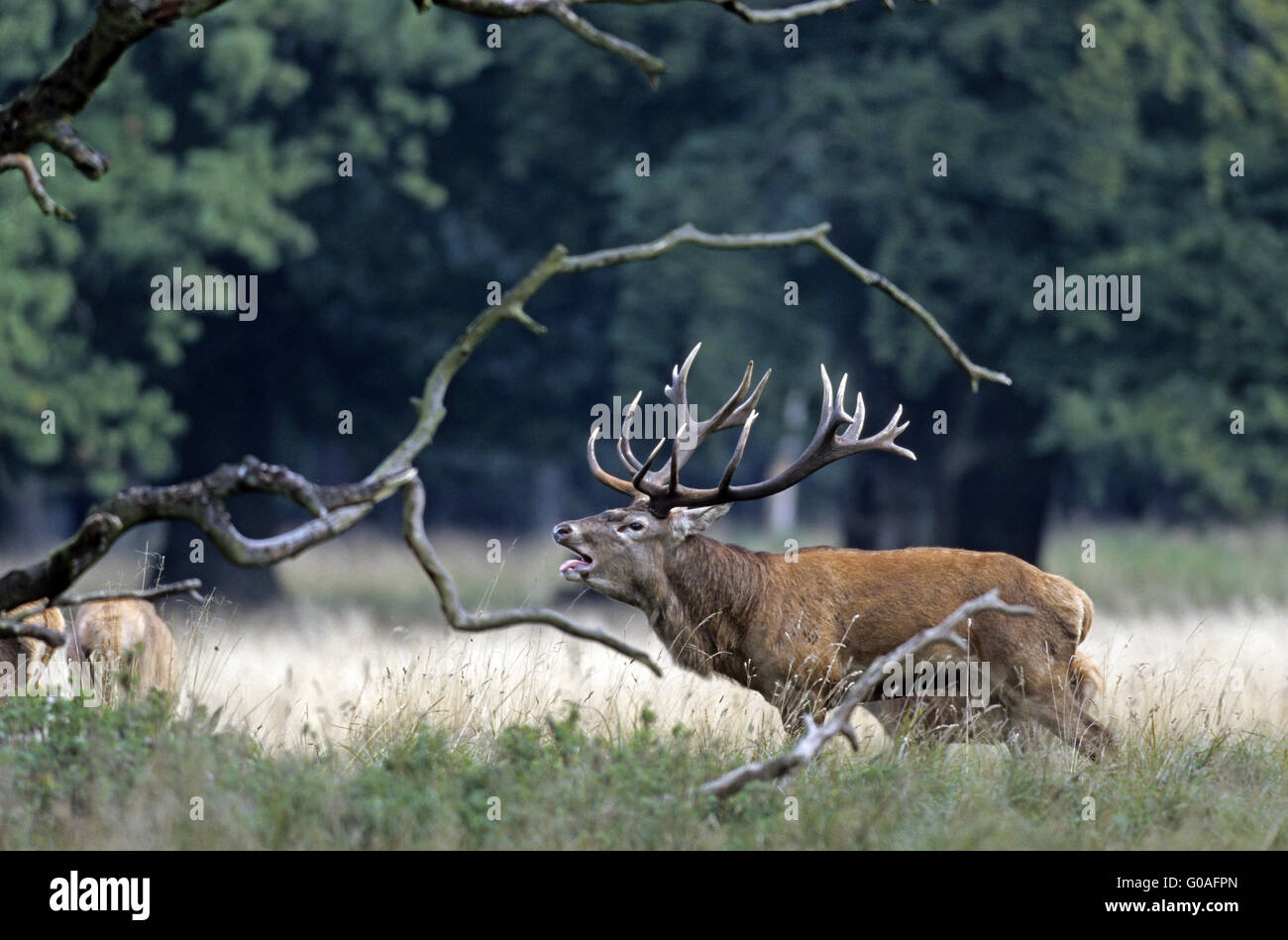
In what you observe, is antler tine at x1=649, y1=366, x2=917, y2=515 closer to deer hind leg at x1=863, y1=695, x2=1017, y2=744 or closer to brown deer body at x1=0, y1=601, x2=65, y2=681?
deer hind leg at x1=863, y1=695, x2=1017, y2=744

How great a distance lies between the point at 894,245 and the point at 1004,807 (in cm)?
1146

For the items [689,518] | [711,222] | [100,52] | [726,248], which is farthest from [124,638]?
[711,222]

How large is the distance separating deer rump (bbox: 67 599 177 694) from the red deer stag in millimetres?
1988

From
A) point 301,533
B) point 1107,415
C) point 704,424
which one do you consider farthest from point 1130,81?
point 301,533

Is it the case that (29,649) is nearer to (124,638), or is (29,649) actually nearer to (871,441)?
(124,638)

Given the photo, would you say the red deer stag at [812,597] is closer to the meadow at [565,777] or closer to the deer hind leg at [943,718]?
the deer hind leg at [943,718]

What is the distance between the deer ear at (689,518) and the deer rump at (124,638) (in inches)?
97.5

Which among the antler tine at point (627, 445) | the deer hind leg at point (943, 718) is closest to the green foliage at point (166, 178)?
the antler tine at point (627, 445)

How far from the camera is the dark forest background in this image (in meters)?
16.1

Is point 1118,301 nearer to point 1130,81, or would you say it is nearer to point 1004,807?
point 1130,81

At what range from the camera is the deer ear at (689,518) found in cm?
828

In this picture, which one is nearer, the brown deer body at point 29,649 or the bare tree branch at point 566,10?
the bare tree branch at point 566,10

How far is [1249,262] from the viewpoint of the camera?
52.1 ft

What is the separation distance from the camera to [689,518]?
831cm
